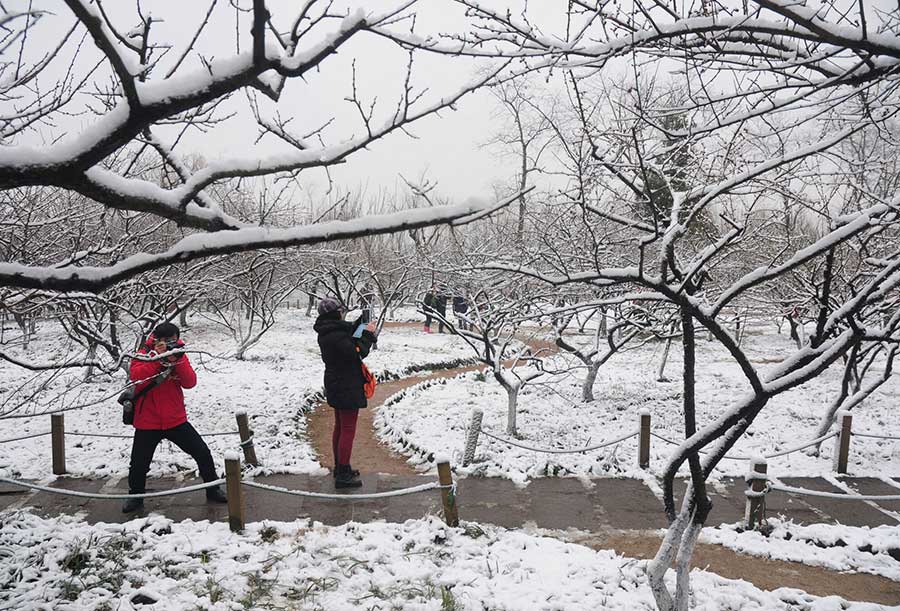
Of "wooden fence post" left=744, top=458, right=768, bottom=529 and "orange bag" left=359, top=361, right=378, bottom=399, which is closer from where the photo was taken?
"wooden fence post" left=744, top=458, right=768, bottom=529

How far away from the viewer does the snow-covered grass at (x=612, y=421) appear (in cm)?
749

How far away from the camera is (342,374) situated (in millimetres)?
6023

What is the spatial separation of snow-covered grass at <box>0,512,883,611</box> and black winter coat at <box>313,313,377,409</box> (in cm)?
128

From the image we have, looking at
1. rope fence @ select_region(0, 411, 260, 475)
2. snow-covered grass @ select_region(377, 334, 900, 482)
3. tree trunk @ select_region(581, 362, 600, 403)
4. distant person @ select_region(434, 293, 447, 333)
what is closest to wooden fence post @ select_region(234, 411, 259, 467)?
rope fence @ select_region(0, 411, 260, 475)

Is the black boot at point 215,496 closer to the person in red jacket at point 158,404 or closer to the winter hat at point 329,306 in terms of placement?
the person in red jacket at point 158,404

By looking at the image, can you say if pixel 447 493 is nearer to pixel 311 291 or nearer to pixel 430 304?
pixel 430 304

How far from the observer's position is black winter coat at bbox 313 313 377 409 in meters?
6.01

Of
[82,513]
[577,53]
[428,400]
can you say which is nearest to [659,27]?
[577,53]

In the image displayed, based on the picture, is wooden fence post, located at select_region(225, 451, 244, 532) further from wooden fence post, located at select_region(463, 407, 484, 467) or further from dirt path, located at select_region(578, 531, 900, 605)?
dirt path, located at select_region(578, 531, 900, 605)

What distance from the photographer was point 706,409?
36.6ft

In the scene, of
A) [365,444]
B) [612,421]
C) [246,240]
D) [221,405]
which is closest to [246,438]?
[365,444]

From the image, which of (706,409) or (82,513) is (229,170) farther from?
(706,409)

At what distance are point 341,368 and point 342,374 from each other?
7 cm

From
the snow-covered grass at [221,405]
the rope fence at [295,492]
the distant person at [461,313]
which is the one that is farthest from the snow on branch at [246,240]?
the distant person at [461,313]
